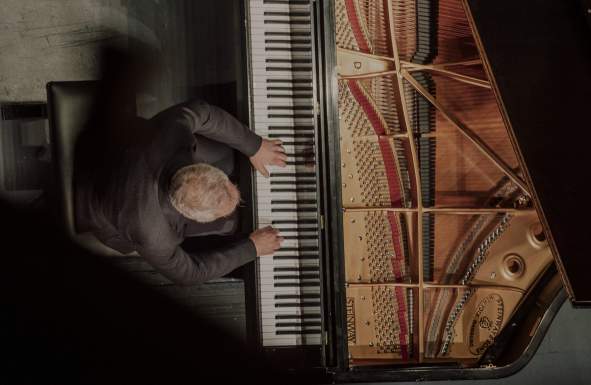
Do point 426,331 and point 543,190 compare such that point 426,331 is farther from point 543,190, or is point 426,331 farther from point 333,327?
point 543,190

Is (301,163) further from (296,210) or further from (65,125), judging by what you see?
(65,125)

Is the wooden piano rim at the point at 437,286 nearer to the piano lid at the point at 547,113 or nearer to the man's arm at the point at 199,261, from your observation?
the piano lid at the point at 547,113

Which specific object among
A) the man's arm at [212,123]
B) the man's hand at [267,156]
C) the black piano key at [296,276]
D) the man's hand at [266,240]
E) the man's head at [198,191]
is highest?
the man's arm at [212,123]

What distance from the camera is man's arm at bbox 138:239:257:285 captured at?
2654 millimetres

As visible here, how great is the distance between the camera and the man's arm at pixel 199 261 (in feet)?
8.71

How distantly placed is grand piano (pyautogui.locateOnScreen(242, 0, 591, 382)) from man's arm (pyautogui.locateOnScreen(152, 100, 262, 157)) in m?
0.18

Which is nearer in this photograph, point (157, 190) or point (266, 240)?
point (157, 190)

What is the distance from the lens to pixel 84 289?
3.27 meters

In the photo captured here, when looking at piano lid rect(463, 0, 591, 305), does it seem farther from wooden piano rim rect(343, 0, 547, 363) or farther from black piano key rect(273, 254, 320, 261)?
black piano key rect(273, 254, 320, 261)

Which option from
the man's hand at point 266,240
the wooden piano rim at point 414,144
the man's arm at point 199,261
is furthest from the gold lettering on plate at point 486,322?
the man's arm at point 199,261

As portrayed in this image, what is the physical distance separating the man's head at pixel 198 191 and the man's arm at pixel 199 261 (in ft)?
1.07

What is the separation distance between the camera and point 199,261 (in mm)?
2758

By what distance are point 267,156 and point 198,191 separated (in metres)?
0.62

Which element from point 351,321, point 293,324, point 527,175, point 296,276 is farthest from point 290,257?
point 527,175
